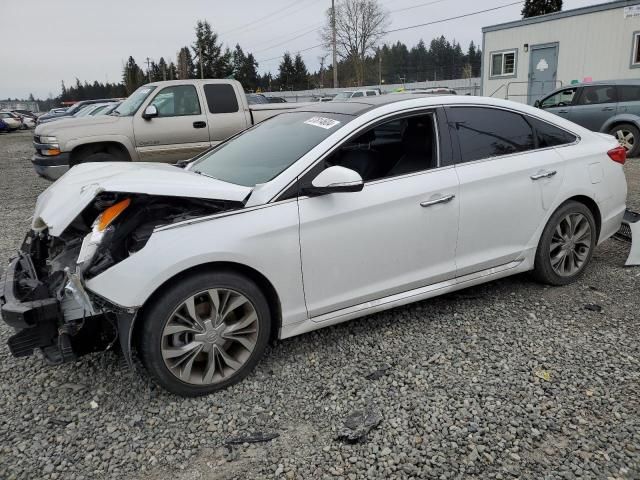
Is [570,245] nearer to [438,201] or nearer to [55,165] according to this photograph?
[438,201]

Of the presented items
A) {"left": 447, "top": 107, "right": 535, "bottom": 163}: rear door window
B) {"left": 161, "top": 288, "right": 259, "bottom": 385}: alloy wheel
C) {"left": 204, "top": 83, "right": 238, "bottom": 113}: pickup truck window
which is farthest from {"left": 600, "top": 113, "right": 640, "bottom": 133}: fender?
{"left": 161, "top": 288, "right": 259, "bottom": 385}: alloy wheel

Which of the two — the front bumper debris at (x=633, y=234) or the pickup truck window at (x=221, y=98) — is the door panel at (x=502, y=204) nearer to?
the front bumper debris at (x=633, y=234)

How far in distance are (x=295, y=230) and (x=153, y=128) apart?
6718 millimetres

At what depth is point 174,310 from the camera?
8.93 ft

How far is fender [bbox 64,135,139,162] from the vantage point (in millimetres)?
8312

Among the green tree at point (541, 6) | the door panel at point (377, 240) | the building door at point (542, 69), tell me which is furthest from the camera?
the green tree at point (541, 6)

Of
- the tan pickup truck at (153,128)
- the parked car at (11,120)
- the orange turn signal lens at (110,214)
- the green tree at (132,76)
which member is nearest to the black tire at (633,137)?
the tan pickup truck at (153,128)

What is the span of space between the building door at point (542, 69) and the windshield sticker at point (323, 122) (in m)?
19.1

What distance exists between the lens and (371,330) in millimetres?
3652

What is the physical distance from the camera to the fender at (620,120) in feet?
36.7

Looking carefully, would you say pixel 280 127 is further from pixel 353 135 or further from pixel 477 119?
pixel 477 119

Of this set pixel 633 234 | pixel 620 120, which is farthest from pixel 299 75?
pixel 633 234

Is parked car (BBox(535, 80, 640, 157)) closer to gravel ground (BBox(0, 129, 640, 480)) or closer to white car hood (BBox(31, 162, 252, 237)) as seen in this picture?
gravel ground (BBox(0, 129, 640, 480))

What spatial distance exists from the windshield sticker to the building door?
1909cm
